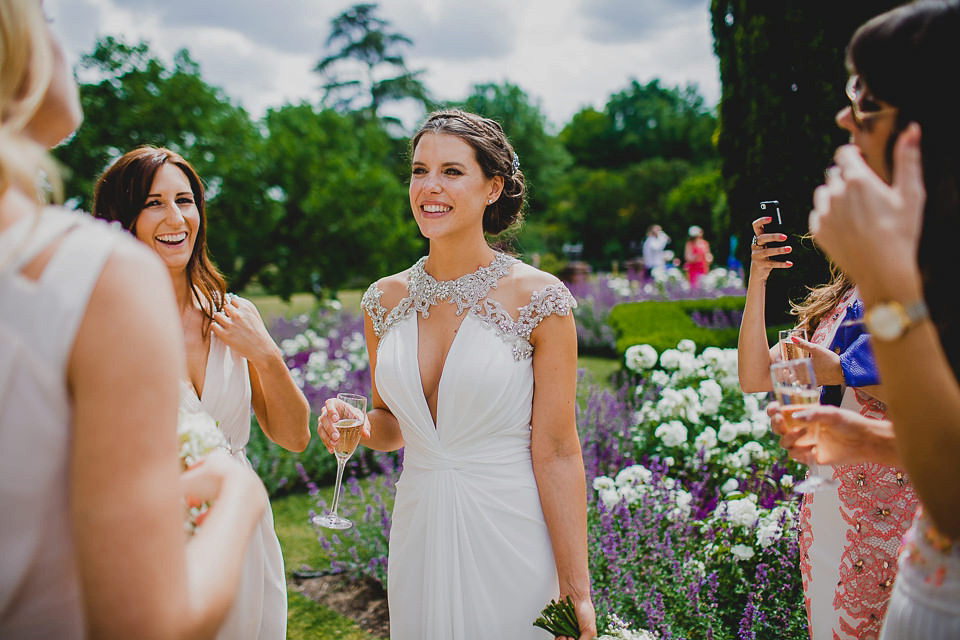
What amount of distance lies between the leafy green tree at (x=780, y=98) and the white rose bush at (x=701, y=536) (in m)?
2.69

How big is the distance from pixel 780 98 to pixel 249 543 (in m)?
7.10

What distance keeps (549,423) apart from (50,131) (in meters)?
1.81

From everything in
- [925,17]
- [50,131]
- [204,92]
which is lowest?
[50,131]

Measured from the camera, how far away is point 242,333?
2.73 metres

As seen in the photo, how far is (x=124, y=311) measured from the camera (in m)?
1.05

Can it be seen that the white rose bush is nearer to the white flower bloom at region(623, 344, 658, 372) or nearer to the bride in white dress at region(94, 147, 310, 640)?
the white flower bloom at region(623, 344, 658, 372)

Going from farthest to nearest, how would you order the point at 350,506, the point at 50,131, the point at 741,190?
the point at 741,190 → the point at 350,506 → the point at 50,131

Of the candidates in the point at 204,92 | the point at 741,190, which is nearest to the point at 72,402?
the point at 741,190

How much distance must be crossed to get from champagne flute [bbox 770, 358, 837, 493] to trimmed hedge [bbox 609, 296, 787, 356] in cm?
590

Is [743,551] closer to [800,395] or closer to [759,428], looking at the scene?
[759,428]

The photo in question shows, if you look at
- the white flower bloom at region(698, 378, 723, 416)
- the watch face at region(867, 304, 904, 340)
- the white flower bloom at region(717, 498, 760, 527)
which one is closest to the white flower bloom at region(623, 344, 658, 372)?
the white flower bloom at region(698, 378, 723, 416)

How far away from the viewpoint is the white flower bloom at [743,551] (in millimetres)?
3329

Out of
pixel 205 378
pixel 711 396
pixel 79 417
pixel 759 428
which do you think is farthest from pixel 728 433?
pixel 79 417

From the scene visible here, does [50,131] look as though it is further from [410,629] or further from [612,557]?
[612,557]
